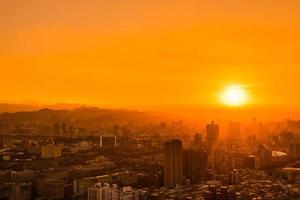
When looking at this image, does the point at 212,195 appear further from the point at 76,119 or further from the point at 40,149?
the point at 76,119

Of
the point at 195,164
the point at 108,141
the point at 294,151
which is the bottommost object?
the point at 195,164

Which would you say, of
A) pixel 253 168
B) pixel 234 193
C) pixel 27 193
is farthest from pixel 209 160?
pixel 27 193

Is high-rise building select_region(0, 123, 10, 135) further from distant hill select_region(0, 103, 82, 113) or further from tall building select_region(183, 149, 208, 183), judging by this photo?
tall building select_region(183, 149, 208, 183)

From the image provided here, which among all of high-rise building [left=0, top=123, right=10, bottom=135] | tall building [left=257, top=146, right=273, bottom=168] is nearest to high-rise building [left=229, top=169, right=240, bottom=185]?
tall building [left=257, top=146, right=273, bottom=168]

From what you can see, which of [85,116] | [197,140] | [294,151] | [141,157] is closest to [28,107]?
[85,116]

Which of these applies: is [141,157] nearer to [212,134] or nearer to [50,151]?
[50,151]

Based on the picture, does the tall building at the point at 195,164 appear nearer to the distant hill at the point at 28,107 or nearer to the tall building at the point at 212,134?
the tall building at the point at 212,134

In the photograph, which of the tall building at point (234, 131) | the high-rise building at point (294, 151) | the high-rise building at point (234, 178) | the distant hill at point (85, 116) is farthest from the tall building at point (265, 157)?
the distant hill at point (85, 116)
